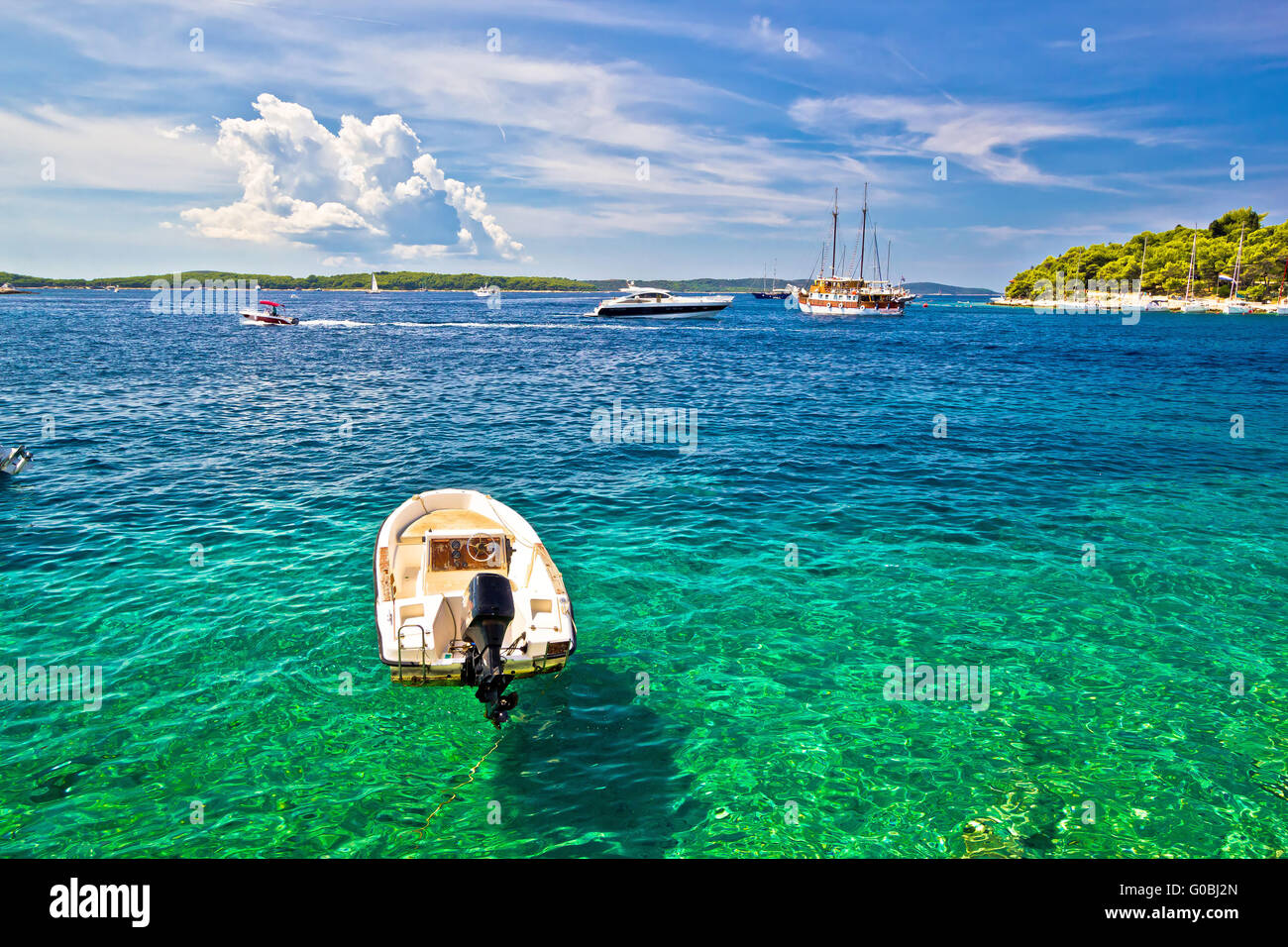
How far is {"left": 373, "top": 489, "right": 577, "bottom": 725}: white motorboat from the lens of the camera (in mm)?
10055

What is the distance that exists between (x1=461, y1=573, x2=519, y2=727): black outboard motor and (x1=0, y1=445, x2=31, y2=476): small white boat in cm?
2494

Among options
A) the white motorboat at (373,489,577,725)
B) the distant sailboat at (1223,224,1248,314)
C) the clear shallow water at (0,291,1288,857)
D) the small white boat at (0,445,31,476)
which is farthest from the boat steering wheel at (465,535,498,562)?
the distant sailboat at (1223,224,1248,314)

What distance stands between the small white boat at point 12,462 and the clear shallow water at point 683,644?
1.84 ft

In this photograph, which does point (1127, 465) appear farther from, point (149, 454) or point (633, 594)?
point (149, 454)

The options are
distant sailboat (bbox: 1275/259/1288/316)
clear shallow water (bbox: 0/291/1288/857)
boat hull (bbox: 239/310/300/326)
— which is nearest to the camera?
clear shallow water (bbox: 0/291/1288/857)

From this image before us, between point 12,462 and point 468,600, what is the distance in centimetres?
2509

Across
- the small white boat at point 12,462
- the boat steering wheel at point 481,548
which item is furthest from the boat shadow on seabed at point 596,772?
the small white boat at point 12,462

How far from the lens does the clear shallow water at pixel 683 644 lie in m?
9.59

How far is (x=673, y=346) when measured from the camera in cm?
8481

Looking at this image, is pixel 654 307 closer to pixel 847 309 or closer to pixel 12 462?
pixel 847 309

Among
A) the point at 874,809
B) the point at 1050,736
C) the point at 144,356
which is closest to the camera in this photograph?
the point at 874,809

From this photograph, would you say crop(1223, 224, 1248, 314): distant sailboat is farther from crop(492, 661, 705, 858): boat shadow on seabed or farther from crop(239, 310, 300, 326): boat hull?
crop(239, 310, 300, 326): boat hull
